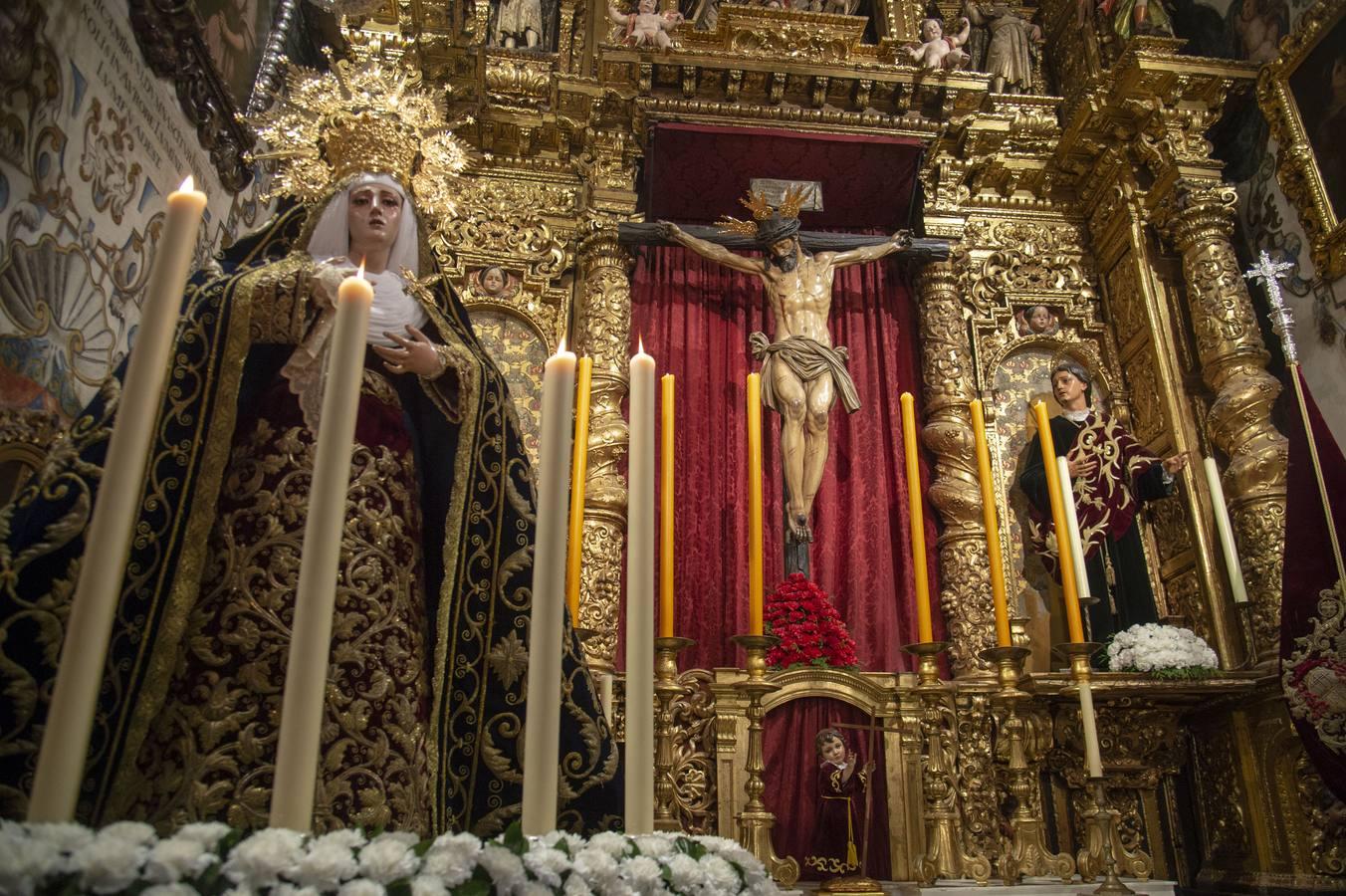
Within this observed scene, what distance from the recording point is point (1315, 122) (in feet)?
16.4

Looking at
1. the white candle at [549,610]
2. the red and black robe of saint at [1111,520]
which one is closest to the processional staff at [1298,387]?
the red and black robe of saint at [1111,520]

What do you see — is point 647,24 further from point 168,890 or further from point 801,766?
point 168,890

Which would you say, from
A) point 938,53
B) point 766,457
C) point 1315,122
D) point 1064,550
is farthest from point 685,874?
point 1315,122

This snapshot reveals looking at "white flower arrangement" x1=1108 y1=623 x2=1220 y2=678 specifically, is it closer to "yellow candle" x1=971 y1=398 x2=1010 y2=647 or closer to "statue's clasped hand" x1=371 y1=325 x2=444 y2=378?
"yellow candle" x1=971 y1=398 x2=1010 y2=647

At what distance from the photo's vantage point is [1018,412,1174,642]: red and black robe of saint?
15.4 ft

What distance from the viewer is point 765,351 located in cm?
507

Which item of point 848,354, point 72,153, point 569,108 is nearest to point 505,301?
point 569,108

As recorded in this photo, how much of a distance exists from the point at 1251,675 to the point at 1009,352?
227cm

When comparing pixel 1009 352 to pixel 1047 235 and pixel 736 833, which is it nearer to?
pixel 1047 235

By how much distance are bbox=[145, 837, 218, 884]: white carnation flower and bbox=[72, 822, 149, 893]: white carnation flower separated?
0.02 metres

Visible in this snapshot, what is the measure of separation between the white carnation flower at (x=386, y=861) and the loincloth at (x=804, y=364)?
4.09 metres

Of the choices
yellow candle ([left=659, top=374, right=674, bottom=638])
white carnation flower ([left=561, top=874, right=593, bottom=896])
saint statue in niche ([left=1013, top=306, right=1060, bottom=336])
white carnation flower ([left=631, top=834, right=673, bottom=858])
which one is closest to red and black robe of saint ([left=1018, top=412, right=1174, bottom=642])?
saint statue in niche ([left=1013, top=306, right=1060, bottom=336])

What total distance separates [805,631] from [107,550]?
309 centimetres

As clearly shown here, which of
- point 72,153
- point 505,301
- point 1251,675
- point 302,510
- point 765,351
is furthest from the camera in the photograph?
point 505,301
